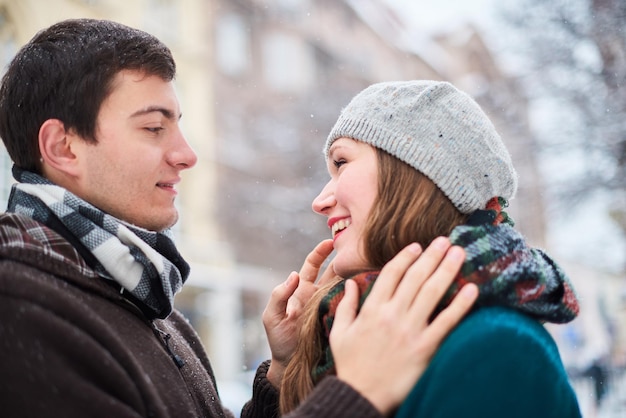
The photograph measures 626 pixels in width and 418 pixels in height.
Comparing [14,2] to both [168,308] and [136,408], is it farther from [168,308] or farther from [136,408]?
[136,408]

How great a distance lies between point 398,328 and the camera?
130cm

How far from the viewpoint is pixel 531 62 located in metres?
5.89

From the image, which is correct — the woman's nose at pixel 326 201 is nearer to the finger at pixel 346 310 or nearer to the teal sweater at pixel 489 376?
the finger at pixel 346 310

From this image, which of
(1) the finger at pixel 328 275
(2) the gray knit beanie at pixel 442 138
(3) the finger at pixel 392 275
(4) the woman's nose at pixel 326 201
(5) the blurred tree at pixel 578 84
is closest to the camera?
(3) the finger at pixel 392 275

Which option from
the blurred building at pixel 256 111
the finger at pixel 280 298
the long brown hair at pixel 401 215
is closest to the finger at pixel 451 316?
the long brown hair at pixel 401 215

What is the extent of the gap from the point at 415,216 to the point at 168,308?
651 millimetres

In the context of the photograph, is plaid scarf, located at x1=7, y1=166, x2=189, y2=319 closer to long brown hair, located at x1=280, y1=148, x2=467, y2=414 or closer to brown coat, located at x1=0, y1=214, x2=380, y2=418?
brown coat, located at x1=0, y1=214, x2=380, y2=418

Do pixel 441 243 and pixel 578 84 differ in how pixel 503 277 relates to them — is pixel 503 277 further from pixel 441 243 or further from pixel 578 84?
pixel 578 84

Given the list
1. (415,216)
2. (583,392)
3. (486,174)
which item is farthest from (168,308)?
(583,392)

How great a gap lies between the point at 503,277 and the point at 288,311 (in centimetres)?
73

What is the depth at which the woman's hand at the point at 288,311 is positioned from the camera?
1.83 m

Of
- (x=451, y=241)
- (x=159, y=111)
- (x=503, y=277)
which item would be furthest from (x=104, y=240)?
(x=503, y=277)

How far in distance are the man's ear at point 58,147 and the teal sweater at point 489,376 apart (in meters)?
1.03

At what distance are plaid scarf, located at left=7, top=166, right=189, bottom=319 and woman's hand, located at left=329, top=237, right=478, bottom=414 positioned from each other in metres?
0.50
